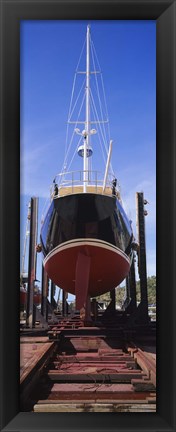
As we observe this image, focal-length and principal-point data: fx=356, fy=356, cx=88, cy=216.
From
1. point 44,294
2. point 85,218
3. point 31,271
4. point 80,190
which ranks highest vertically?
point 80,190

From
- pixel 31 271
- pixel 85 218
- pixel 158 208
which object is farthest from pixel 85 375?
pixel 31 271

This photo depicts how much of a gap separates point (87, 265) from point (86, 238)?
38 centimetres

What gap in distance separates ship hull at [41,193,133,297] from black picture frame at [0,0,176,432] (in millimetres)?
2815

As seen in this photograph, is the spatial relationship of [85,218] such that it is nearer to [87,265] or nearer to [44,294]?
[87,265]

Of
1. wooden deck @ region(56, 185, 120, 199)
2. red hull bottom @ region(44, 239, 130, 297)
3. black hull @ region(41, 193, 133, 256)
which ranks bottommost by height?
red hull bottom @ region(44, 239, 130, 297)

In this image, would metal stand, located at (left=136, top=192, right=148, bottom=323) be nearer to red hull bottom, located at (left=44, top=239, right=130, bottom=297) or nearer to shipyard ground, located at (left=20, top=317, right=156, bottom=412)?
red hull bottom, located at (left=44, top=239, right=130, bottom=297)

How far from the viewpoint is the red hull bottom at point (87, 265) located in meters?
4.66

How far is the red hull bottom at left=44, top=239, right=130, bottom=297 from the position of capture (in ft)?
15.3

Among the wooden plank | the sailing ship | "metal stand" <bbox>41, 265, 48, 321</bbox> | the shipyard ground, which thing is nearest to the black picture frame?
the shipyard ground

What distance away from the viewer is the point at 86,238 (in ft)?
15.1

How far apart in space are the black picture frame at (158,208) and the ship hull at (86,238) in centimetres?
281

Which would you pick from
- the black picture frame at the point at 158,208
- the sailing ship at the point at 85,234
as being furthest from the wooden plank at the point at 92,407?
the sailing ship at the point at 85,234
